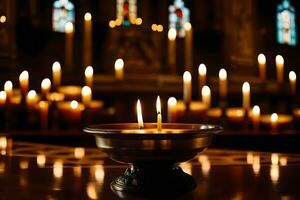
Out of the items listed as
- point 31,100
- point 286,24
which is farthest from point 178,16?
point 31,100

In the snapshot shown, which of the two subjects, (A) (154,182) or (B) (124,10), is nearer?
(A) (154,182)

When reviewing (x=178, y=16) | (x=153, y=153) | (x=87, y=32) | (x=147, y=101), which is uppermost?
(x=178, y=16)

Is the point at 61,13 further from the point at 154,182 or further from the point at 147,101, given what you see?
the point at 154,182

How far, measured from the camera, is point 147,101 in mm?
5996

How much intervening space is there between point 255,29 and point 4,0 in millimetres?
4671

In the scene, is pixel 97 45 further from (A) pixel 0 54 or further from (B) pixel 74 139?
(B) pixel 74 139

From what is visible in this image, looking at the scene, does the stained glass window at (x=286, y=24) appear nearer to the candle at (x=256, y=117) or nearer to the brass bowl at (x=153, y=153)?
the candle at (x=256, y=117)

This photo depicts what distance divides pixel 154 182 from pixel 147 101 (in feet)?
15.6

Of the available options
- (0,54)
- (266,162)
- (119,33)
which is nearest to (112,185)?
(266,162)

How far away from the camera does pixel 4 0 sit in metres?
5.64

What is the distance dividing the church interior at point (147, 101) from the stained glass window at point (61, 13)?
0.05ft

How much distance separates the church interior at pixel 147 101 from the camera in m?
1.26

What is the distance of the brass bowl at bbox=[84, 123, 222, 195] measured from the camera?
1172 mm

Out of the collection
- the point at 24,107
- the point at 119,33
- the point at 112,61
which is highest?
the point at 119,33
